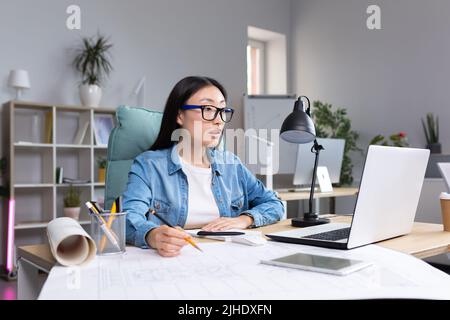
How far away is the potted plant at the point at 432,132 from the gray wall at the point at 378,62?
0.06m

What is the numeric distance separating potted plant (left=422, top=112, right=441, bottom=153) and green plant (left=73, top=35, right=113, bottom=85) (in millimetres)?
2822

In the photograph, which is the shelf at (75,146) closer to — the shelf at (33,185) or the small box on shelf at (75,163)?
the small box on shelf at (75,163)

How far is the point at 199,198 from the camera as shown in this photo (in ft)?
4.90

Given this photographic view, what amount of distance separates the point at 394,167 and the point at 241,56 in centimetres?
402

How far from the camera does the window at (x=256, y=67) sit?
17.7ft

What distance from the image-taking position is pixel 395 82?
14.1ft

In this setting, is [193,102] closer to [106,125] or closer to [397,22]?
[106,125]

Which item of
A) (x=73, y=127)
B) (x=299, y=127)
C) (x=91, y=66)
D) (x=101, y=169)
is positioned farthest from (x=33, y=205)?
(x=299, y=127)

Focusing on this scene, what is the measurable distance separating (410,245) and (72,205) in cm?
295

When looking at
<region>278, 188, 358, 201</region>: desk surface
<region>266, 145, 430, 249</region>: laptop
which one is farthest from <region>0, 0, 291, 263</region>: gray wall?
<region>266, 145, 430, 249</region>: laptop

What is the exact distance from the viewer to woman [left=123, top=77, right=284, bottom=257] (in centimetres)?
141

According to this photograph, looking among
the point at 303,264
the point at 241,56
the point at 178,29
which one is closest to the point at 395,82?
the point at 241,56

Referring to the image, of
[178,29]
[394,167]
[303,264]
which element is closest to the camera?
[303,264]

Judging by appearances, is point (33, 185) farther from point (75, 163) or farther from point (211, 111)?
point (211, 111)
